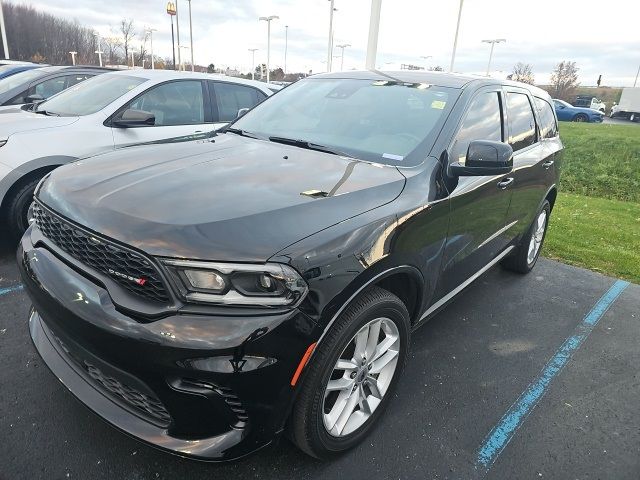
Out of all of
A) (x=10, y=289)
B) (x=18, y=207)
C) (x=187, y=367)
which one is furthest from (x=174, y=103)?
(x=187, y=367)

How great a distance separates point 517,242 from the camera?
4266 millimetres

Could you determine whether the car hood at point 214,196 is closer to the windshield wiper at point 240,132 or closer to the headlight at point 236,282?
the headlight at point 236,282

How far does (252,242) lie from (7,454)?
1617mm

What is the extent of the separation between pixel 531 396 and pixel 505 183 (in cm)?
147

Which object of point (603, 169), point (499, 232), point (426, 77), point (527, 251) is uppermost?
point (426, 77)

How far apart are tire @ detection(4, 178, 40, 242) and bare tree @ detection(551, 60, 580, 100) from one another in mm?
62593

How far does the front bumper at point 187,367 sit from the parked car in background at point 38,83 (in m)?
6.22

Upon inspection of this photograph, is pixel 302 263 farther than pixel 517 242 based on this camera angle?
No

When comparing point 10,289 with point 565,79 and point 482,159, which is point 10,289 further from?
point 565,79

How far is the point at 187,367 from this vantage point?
1.66 metres

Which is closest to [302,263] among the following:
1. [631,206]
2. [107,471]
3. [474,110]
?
[107,471]

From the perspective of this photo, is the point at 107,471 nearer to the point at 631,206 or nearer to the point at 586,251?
the point at 586,251

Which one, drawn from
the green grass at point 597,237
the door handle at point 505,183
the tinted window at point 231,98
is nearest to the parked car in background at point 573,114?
the green grass at point 597,237

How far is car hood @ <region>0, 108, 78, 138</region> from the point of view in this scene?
4203 millimetres
